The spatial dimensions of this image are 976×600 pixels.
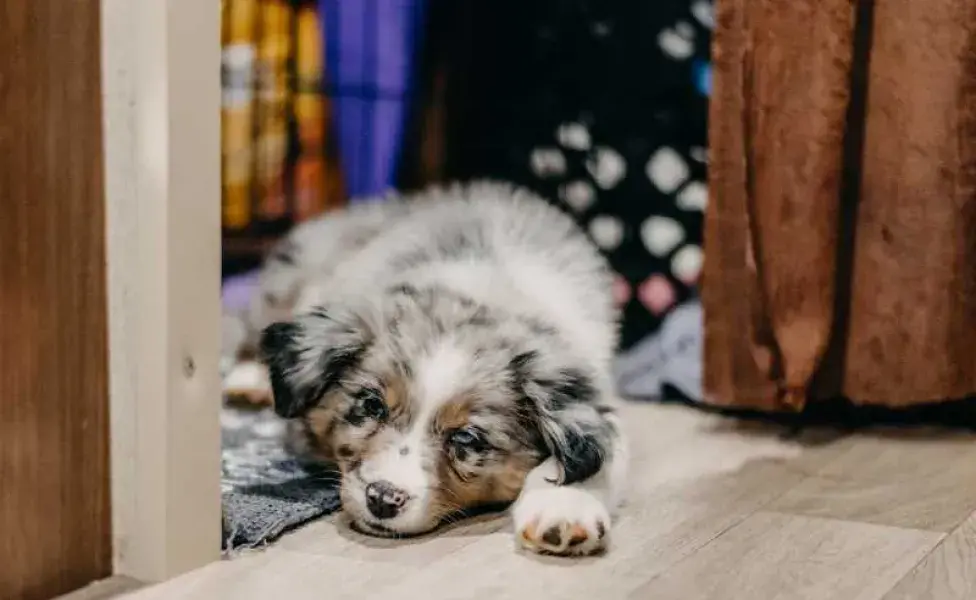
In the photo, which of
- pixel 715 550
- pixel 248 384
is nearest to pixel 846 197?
pixel 715 550

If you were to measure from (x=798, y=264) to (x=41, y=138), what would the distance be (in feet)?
4.83

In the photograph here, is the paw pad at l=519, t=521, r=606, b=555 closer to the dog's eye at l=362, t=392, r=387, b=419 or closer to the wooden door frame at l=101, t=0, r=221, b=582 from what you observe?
the dog's eye at l=362, t=392, r=387, b=419

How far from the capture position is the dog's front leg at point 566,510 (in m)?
1.62

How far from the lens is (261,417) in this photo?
2512 millimetres

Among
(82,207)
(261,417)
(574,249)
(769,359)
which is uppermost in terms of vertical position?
(82,207)

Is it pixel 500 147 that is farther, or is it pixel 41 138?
pixel 500 147

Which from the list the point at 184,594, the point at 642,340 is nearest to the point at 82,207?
the point at 184,594

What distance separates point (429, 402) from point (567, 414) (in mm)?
221

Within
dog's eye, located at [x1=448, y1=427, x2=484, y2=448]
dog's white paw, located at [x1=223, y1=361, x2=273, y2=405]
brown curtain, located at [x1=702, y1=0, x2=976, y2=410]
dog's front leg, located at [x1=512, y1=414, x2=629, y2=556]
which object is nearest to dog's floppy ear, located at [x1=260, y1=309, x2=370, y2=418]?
dog's eye, located at [x1=448, y1=427, x2=484, y2=448]

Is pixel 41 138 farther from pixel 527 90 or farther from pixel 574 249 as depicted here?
pixel 527 90

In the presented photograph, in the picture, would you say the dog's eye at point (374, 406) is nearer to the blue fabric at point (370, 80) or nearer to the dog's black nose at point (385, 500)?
the dog's black nose at point (385, 500)

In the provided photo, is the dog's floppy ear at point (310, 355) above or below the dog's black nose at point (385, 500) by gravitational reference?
above

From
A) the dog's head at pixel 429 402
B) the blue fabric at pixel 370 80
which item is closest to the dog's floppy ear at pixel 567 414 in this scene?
the dog's head at pixel 429 402

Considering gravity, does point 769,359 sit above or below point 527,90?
below
